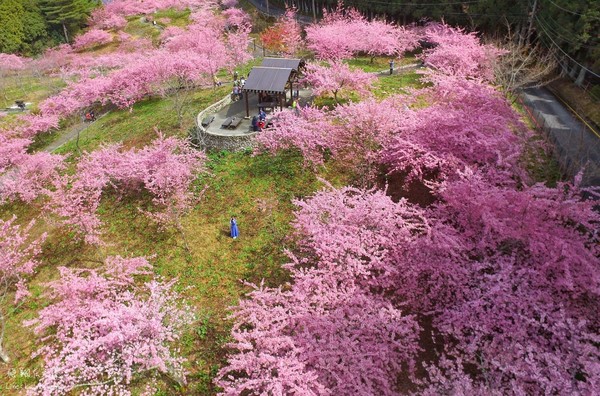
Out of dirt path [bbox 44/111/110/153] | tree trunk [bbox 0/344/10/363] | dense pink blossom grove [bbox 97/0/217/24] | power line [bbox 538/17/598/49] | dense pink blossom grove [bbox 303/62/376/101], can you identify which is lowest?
tree trunk [bbox 0/344/10/363]

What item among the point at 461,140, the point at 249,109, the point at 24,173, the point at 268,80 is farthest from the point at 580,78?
the point at 24,173

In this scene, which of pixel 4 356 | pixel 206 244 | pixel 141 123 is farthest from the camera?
pixel 141 123

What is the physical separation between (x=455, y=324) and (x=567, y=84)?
107ft

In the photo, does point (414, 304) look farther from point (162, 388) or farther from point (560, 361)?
point (162, 388)

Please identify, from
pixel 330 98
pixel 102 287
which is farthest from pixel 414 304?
pixel 330 98

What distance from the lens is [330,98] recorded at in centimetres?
3125

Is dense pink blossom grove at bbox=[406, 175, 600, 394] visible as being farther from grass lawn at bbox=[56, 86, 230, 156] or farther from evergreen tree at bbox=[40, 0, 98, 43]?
evergreen tree at bbox=[40, 0, 98, 43]

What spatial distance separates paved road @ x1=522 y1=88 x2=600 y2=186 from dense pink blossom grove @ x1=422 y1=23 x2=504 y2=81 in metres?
5.11

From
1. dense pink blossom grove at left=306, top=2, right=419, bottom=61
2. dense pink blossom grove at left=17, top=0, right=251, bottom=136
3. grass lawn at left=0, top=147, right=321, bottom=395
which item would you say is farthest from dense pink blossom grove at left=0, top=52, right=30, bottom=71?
dense pink blossom grove at left=306, top=2, right=419, bottom=61

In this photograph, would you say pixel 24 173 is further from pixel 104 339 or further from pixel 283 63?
pixel 104 339

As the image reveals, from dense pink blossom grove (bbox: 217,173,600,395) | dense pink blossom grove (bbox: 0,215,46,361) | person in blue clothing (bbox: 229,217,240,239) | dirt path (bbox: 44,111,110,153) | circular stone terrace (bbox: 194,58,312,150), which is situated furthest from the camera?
dirt path (bbox: 44,111,110,153)

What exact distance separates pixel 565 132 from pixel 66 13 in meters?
81.2

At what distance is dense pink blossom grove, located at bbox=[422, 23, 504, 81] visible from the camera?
1139 inches

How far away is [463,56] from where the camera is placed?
1257 inches
